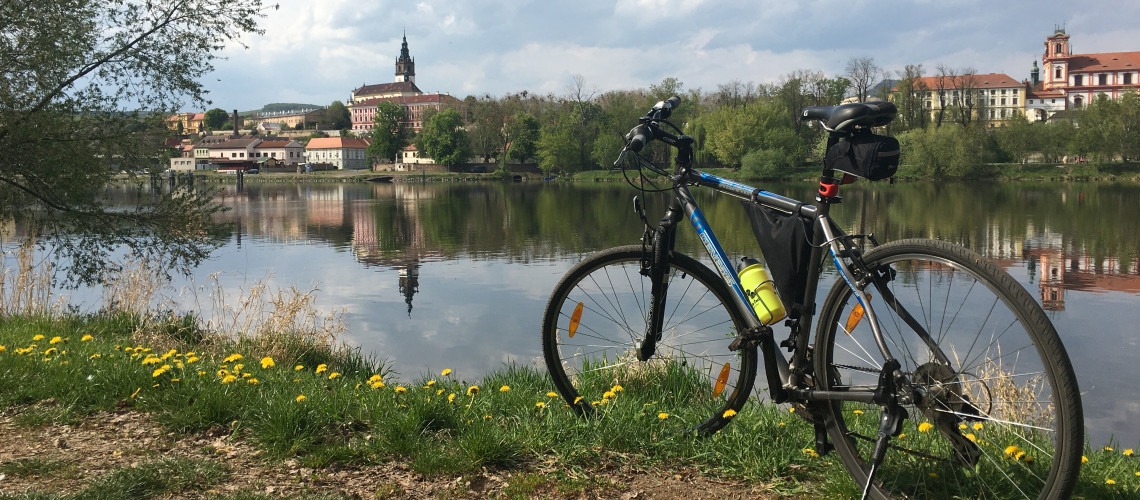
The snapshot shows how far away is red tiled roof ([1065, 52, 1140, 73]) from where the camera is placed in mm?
127188

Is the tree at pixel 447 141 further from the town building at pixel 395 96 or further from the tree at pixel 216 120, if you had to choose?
the tree at pixel 216 120

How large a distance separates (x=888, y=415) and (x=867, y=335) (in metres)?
0.37

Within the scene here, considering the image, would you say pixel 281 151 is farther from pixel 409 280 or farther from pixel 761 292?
pixel 761 292

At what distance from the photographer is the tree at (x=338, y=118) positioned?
596 feet

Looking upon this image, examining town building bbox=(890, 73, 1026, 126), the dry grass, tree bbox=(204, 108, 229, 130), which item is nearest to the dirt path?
the dry grass

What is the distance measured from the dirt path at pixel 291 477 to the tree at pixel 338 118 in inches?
7301

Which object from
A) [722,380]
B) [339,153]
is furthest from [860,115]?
[339,153]

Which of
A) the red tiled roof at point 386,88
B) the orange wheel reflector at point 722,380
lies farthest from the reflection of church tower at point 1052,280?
the red tiled roof at point 386,88

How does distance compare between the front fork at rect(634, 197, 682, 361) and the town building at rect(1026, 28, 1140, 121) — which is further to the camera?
the town building at rect(1026, 28, 1140, 121)

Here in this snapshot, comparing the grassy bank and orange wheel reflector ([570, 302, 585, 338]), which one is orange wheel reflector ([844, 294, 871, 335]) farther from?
orange wheel reflector ([570, 302, 585, 338])

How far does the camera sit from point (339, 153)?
451 ft

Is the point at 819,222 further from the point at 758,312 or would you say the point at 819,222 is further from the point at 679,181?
the point at 679,181

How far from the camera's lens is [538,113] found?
103 m

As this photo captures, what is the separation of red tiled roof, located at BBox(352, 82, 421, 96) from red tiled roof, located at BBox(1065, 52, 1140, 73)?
125m
